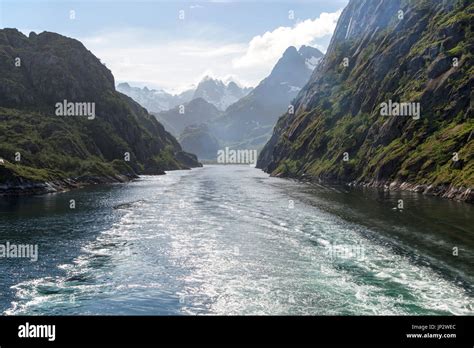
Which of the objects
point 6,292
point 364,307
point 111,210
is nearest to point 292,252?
point 364,307

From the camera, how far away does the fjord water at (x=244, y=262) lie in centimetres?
3512

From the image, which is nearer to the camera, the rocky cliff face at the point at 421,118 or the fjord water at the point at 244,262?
the fjord water at the point at 244,262

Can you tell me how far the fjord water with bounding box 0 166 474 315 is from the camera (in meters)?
35.1

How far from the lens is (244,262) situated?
162 feet

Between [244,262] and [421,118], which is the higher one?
[421,118]

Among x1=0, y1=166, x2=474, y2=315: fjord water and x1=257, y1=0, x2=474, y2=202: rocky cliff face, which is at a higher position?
x1=257, y1=0, x2=474, y2=202: rocky cliff face

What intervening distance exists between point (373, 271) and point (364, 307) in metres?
11.2

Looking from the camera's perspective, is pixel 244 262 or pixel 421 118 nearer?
pixel 244 262

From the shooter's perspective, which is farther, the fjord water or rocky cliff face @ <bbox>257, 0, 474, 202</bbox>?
rocky cliff face @ <bbox>257, 0, 474, 202</bbox>

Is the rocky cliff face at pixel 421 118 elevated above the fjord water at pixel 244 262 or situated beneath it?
elevated above
